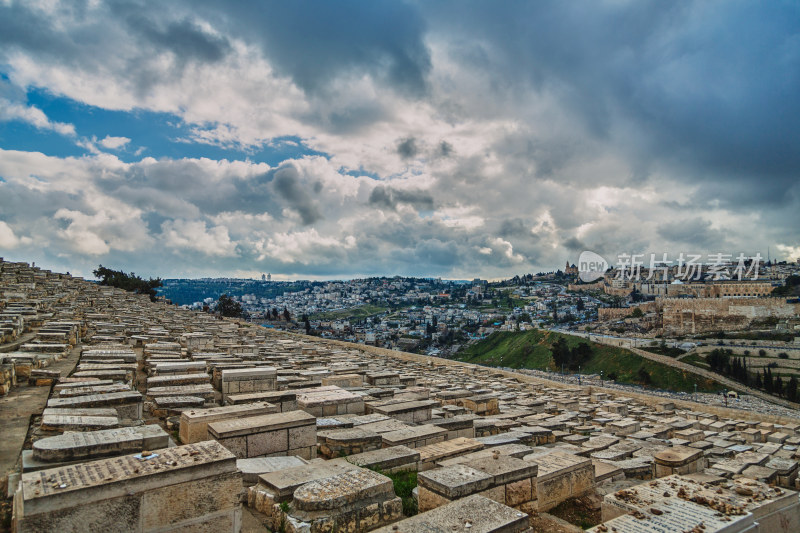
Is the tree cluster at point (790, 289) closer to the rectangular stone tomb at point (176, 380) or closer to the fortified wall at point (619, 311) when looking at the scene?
the fortified wall at point (619, 311)

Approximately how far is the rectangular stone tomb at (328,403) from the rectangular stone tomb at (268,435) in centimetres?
135

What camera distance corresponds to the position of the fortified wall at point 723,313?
84525 mm

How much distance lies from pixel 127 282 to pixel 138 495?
48478 mm

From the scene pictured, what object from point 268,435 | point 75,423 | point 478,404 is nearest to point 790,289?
point 478,404

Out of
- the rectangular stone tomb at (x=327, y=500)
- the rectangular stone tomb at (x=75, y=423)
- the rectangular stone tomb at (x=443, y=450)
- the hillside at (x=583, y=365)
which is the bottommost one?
the hillside at (x=583, y=365)

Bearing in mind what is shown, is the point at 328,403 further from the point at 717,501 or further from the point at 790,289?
the point at 790,289

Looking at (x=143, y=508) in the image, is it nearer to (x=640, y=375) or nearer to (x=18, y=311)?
(x=18, y=311)

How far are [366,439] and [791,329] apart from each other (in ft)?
307

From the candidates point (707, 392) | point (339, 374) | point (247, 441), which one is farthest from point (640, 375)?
point (247, 441)

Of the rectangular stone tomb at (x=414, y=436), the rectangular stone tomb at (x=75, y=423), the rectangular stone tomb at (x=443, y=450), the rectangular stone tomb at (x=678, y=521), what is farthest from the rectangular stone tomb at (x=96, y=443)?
the rectangular stone tomb at (x=678, y=521)

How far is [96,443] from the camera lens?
127 inches

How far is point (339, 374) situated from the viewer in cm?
961

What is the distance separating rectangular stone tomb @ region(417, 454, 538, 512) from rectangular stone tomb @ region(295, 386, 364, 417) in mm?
2669

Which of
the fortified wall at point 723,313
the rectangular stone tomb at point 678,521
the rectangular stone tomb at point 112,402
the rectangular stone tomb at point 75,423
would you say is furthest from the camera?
the fortified wall at point 723,313
